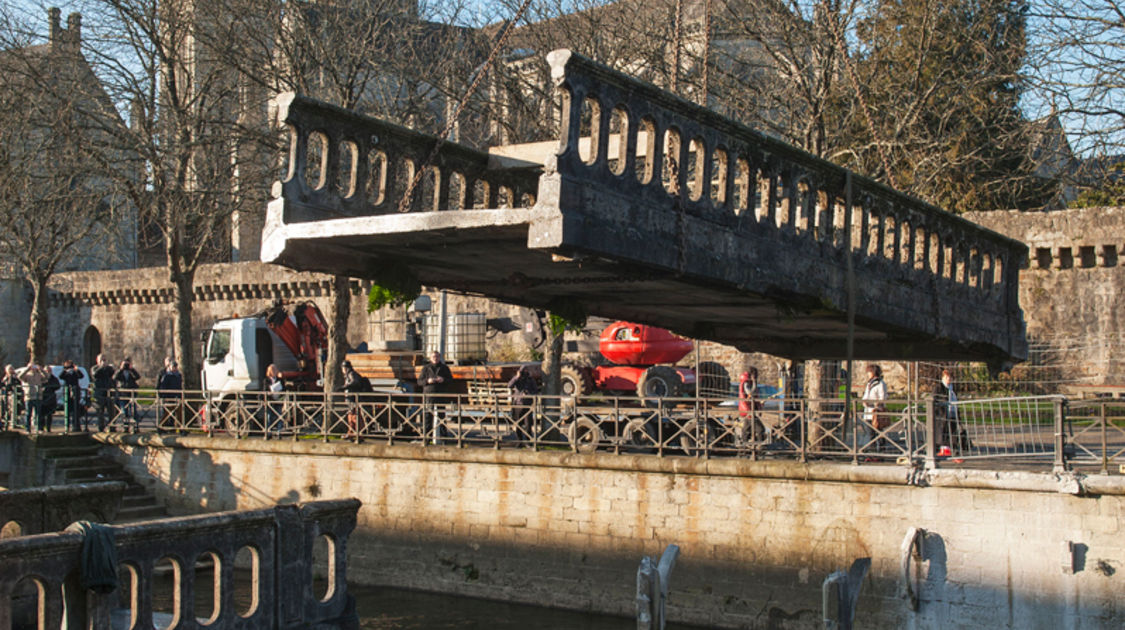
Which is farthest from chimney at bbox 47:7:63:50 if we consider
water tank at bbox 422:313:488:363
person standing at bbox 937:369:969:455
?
person standing at bbox 937:369:969:455

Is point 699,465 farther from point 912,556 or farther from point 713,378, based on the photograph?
point 713,378

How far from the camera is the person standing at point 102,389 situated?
25.2 meters

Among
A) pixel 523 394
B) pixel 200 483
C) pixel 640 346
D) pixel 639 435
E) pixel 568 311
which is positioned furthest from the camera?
pixel 640 346

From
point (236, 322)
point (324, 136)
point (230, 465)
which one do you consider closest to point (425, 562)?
point (230, 465)

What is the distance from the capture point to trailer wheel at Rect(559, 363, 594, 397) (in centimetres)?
2375

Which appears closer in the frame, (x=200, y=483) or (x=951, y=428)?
(x=951, y=428)

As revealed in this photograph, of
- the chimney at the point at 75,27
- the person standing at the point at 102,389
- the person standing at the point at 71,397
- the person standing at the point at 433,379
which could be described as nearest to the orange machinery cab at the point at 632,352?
the person standing at the point at 433,379

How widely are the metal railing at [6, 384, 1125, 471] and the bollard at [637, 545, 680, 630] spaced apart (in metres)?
2.96

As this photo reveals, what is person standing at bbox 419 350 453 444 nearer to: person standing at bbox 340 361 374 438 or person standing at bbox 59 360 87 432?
person standing at bbox 340 361 374 438

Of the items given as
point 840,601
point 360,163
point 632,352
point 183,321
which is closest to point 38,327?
point 183,321

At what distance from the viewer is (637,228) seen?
24.4ft

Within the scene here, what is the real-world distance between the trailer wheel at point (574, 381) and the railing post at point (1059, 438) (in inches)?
421

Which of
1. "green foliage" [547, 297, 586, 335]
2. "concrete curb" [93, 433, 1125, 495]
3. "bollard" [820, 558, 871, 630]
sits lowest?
"bollard" [820, 558, 871, 630]

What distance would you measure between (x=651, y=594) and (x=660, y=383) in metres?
8.63
